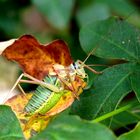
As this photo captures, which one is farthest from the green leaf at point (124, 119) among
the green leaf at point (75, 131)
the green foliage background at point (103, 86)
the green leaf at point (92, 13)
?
the green leaf at point (92, 13)

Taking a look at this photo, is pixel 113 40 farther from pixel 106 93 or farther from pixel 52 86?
pixel 52 86

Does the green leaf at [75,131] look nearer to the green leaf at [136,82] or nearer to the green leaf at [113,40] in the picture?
the green leaf at [136,82]

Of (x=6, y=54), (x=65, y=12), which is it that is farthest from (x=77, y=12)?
(x=6, y=54)

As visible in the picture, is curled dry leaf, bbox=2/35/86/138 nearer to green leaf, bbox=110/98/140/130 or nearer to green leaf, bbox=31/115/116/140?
green leaf, bbox=31/115/116/140

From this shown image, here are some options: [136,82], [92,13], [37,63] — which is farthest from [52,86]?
[92,13]

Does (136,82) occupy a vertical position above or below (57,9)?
above

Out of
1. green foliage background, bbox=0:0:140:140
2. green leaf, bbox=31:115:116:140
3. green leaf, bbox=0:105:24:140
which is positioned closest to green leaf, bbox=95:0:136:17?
green foliage background, bbox=0:0:140:140
